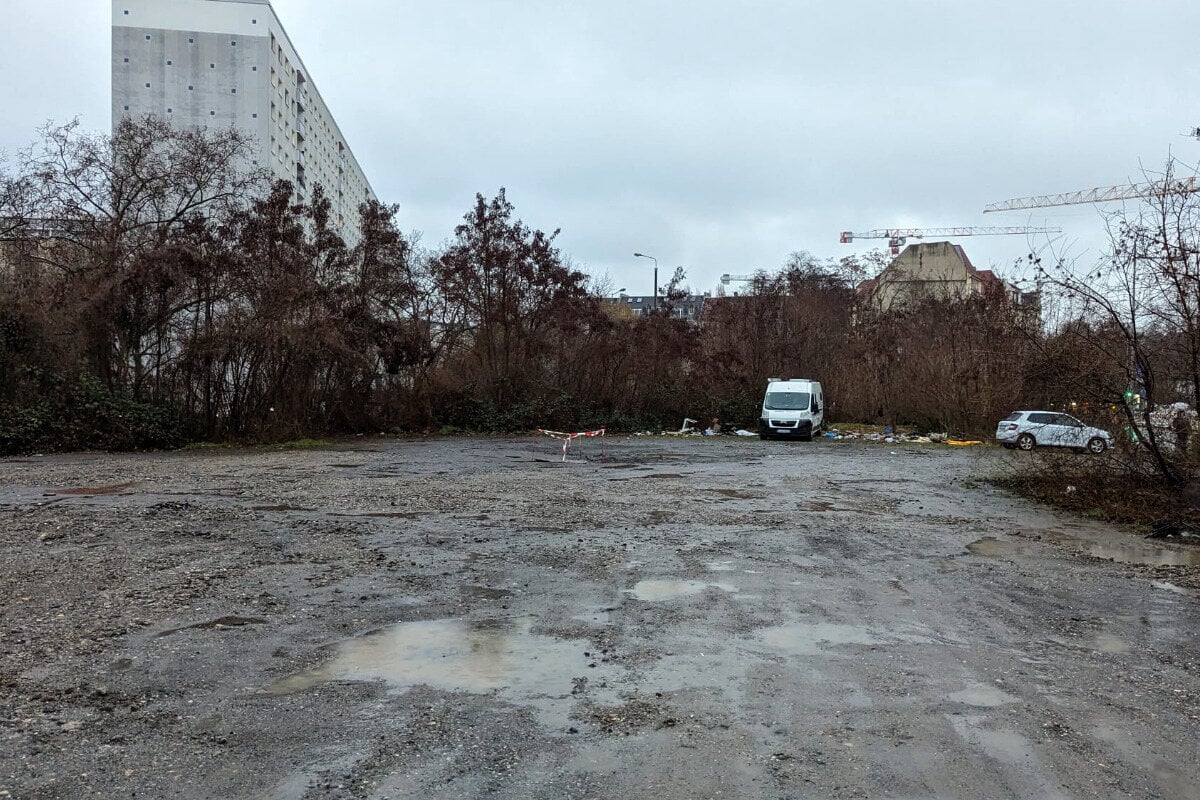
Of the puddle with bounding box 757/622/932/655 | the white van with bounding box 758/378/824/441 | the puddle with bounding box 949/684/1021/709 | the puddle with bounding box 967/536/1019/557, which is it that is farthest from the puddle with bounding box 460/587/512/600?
the white van with bounding box 758/378/824/441

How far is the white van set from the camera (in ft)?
105

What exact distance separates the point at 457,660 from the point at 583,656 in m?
0.81

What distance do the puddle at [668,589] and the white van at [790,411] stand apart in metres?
25.0

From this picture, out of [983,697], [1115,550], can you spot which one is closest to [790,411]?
[1115,550]

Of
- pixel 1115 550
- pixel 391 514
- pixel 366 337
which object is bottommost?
pixel 1115 550

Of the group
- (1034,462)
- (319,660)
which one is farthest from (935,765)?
(1034,462)

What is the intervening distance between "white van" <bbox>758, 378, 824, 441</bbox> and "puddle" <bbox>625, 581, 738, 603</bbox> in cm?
2504

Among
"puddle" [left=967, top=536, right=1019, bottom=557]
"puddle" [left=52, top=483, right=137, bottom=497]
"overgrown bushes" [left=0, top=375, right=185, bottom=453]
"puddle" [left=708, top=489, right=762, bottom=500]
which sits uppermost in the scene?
"overgrown bushes" [left=0, top=375, right=185, bottom=453]

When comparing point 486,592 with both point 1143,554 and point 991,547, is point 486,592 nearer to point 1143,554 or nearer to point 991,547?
point 991,547

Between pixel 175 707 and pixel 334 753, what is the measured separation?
1.17 metres

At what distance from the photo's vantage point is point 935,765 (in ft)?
12.7

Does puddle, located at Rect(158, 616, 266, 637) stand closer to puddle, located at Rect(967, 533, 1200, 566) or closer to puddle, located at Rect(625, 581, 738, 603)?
puddle, located at Rect(625, 581, 738, 603)

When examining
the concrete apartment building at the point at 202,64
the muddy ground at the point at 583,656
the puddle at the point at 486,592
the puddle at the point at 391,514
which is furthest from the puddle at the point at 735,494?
the concrete apartment building at the point at 202,64

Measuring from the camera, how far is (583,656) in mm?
5473
